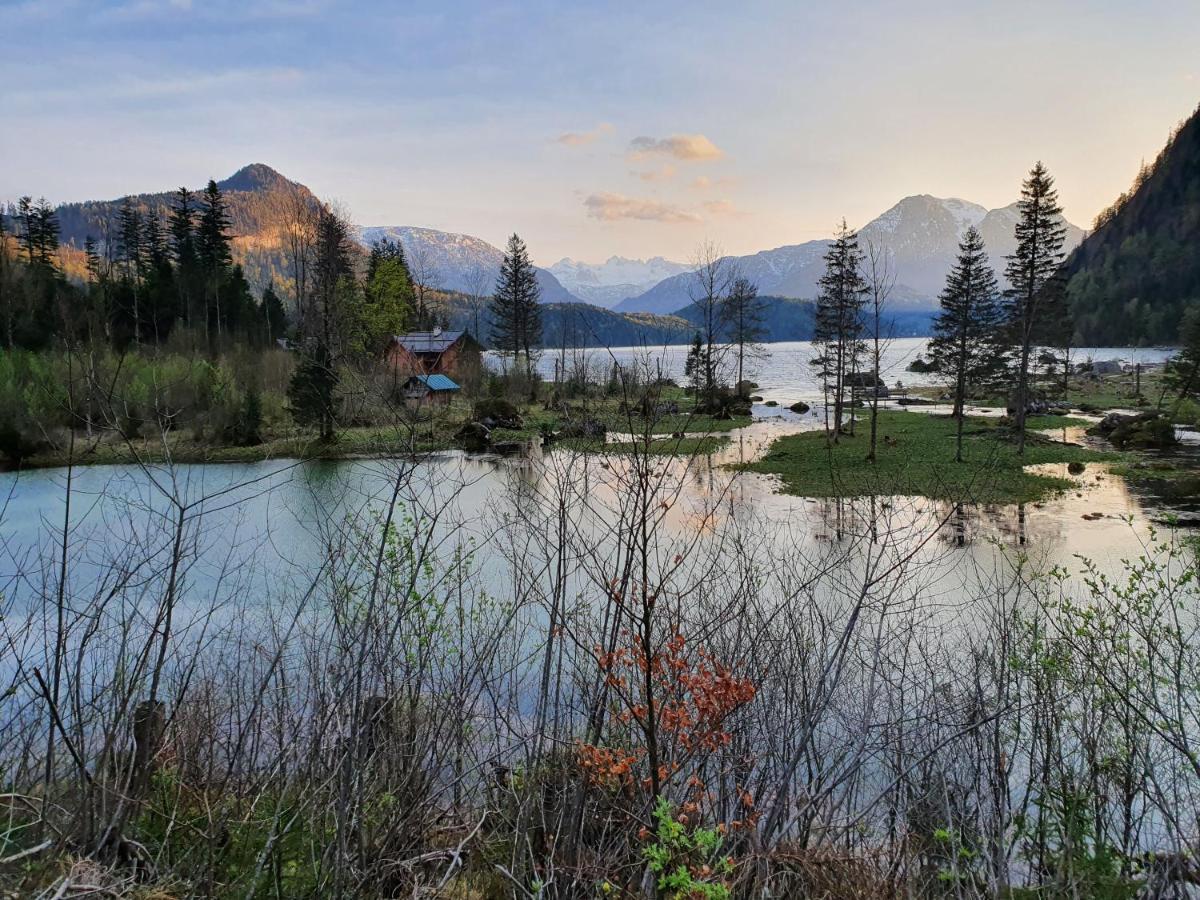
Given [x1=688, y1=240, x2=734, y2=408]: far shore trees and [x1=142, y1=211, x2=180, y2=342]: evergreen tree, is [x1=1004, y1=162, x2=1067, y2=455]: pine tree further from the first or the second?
[x1=142, y1=211, x2=180, y2=342]: evergreen tree

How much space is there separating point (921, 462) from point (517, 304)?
40252 millimetres

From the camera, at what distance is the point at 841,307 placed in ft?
113

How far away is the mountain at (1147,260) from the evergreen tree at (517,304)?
193 ft

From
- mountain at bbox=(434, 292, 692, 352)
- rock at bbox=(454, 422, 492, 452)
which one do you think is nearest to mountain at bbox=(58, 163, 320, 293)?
mountain at bbox=(434, 292, 692, 352)

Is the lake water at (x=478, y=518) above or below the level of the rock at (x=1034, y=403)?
below

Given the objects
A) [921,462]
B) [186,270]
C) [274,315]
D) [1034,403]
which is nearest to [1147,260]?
[1034,403]

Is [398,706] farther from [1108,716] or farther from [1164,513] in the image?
[1164,513]

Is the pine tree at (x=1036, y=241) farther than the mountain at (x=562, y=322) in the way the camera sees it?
Yes

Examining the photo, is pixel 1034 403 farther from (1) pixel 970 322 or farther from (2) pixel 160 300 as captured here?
(2) pixel 160 300

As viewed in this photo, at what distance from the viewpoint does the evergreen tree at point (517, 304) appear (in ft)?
191

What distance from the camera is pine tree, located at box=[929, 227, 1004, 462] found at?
36.2m

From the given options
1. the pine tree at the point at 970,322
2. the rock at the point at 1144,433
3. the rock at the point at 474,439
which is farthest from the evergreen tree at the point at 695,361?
the rock at the point at 1144,433

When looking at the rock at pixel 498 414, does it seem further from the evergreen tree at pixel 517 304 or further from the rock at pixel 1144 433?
the rock at pixel 1144 433

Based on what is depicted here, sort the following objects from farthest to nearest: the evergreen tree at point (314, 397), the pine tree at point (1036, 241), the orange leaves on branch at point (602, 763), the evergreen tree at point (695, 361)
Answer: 1. the pine tree at point (1036, 241)
2. the evergreen tree at point (314, 397)
3. the evergreen tree at point (695, 361)
4. the orange leaves on branch at point (602, 763)
